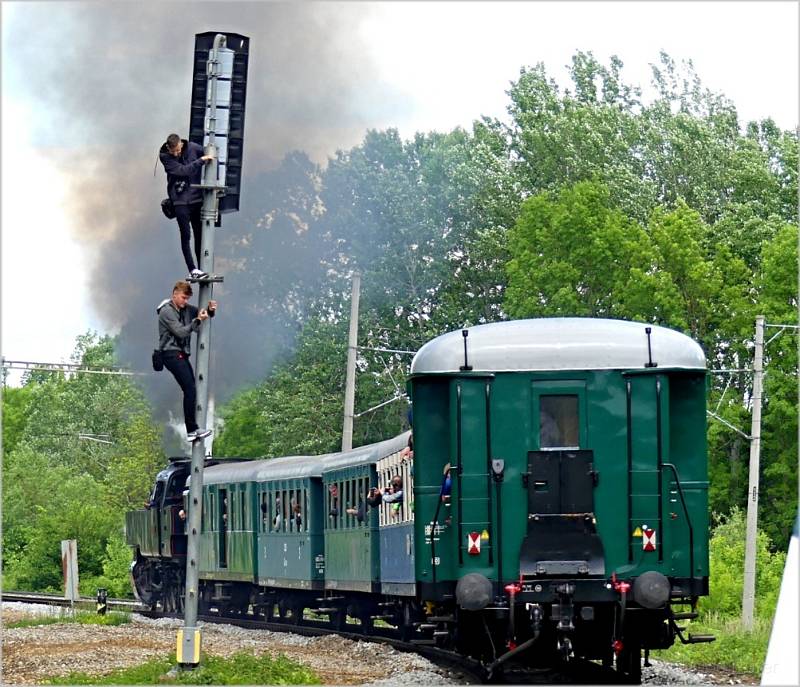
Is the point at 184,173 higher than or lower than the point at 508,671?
higher

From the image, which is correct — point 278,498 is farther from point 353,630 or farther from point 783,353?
point 783,353

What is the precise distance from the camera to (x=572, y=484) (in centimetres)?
1474

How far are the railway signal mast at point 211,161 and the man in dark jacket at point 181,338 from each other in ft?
0.33

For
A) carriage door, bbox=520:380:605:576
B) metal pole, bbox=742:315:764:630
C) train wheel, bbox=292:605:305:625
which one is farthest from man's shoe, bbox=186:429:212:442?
metal pole, bbox=742:315:764:630

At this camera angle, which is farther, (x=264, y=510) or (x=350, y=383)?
(x=350, y=383)

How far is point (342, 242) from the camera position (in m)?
43.6

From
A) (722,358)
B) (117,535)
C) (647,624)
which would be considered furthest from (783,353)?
(647,624)

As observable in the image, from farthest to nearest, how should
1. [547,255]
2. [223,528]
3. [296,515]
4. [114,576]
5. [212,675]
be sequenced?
[547,255], [114,576], [223,528], [296,515], [212,675]

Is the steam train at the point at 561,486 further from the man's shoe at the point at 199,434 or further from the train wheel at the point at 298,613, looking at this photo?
the train wheel at the point at 298,613

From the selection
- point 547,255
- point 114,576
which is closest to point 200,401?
point 114,576

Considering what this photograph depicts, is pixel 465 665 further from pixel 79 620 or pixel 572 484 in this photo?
pixel 79 620

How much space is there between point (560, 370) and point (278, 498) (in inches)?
533

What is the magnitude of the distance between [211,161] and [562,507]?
448 cm

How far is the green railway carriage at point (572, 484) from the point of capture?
14.7m
